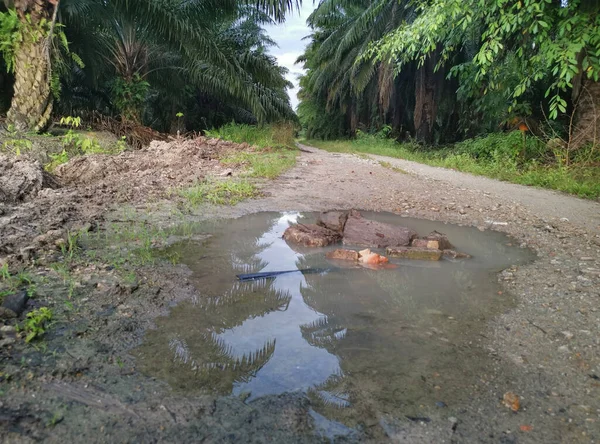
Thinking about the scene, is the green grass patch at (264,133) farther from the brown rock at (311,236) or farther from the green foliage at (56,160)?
the brown rock at (311,236)

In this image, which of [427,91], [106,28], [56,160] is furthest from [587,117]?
[106,28]

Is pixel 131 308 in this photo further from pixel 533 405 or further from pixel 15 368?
pixel 533 405

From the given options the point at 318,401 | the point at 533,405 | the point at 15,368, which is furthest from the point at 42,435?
the point at 533,405

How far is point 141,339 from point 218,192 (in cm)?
371

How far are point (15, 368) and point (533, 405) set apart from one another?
198 cm

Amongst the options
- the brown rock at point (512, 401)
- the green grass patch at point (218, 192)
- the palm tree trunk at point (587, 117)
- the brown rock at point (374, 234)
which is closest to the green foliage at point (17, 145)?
the green grass patch at point (218, 192)

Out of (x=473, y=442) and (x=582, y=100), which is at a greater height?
(x=582, y=100)

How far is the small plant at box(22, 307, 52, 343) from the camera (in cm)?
192

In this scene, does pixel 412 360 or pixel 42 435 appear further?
pixel 412 360

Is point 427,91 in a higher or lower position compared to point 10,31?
lower

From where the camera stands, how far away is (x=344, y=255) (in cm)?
353

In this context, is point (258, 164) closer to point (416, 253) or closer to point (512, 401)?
point (416, 253)

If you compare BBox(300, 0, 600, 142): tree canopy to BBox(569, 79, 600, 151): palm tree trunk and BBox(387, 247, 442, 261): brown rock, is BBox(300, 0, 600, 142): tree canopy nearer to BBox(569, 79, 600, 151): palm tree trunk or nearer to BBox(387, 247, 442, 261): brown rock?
BBox(569, 79, 600, 151): palm tree trunk

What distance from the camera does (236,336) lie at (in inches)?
84.9
